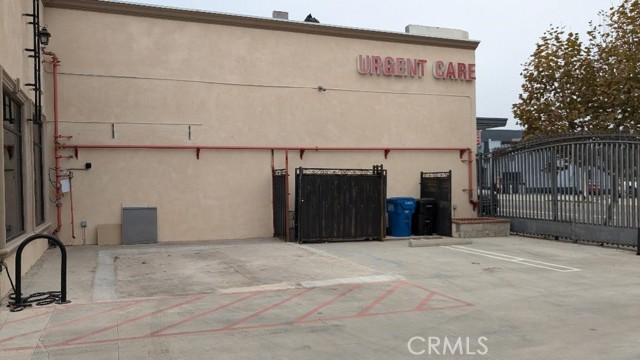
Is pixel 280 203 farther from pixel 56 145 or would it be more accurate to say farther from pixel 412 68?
pixel 412 68

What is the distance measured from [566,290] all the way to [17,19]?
10.6m

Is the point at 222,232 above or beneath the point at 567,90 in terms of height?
beneath

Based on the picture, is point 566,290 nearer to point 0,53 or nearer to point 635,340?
point 635,340

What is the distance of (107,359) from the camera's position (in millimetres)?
5406

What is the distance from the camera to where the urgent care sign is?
1759 cm

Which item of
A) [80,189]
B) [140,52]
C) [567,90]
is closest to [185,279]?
[80,189]

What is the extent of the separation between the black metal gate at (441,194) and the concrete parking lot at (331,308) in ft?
12.7

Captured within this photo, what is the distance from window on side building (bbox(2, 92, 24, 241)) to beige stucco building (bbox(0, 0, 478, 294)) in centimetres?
129

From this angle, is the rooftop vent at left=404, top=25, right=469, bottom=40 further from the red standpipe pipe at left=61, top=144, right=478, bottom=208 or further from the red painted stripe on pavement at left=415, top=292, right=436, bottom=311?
the red painted stripe on pavement at left=415, top=292, right=436, bottom=311

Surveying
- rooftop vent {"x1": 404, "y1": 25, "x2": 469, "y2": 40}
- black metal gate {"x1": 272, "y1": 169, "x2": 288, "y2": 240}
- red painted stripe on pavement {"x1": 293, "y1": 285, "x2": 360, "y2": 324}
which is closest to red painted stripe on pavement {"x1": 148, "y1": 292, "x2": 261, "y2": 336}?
red painted stripe on pavement {"x1": 293, "y1": 285, "x2": 360, "y2": 324}

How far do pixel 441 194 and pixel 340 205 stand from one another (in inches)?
148

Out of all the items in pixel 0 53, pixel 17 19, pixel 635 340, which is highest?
pixel 17 19
